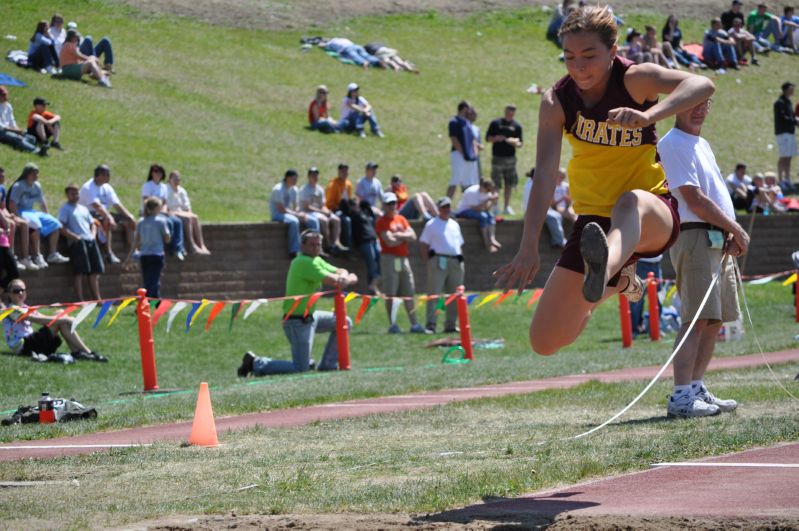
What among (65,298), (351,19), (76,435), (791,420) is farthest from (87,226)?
(351,19)

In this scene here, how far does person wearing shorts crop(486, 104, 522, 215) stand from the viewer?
88.2ft

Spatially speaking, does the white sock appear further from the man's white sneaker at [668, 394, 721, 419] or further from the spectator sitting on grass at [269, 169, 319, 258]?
the spectator sitting on grass at [269, 169, 319, 258]

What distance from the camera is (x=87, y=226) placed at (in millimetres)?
19578

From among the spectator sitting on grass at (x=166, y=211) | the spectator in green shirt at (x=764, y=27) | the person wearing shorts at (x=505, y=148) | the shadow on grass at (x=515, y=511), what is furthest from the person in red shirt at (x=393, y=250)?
the spectator in green shirt at (x=764, y=27)

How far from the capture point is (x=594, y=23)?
6855mm

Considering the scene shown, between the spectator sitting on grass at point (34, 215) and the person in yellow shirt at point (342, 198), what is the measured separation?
5.70 meters

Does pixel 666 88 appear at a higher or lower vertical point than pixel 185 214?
higher

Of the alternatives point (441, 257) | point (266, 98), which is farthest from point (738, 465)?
point (266, 98)

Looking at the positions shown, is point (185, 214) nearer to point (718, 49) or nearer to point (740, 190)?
point (740, 190)

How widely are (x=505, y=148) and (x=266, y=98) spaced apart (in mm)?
7991

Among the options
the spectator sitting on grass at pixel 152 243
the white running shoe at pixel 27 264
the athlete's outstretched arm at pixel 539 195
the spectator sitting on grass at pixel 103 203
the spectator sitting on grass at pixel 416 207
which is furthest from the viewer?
the spectator sitting on grass at pixel 416 207

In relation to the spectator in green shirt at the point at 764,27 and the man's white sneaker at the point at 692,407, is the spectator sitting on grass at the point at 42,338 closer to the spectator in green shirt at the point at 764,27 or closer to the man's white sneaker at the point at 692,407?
the man's white sneaker at the point at 692,407

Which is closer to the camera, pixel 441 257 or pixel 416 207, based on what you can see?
pixel 441 257

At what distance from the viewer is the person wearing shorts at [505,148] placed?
26.9 metres
